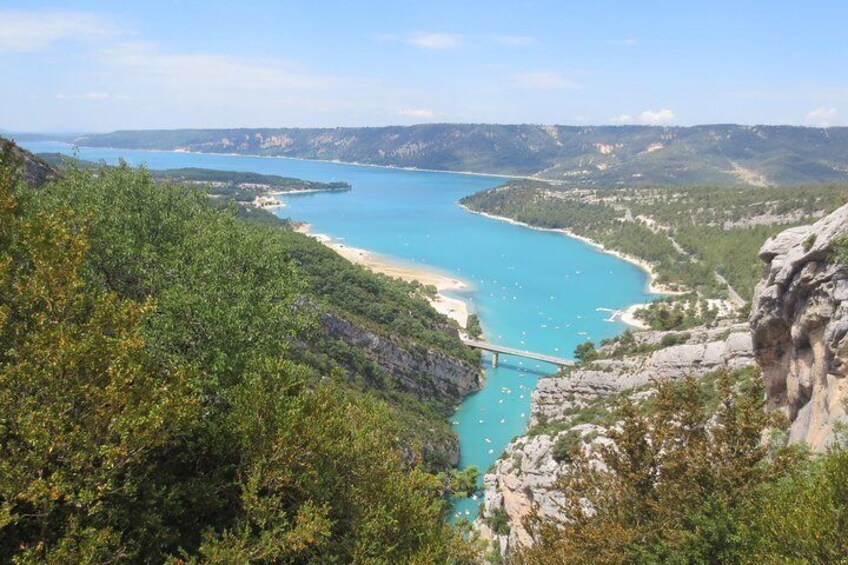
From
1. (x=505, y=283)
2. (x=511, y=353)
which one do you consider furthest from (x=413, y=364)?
(x=505, y=283)

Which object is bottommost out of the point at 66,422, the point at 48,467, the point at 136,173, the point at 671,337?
the point at 671,337

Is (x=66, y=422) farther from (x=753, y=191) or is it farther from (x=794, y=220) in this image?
(x=753, y=191)

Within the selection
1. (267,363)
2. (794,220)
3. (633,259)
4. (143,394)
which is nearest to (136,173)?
(267,363)

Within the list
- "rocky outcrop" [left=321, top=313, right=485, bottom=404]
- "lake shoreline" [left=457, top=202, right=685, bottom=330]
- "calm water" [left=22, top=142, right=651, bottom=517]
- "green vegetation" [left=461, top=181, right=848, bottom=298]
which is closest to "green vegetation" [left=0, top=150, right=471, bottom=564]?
"calm water" [left=22, top=142, right=651, bottom=517]

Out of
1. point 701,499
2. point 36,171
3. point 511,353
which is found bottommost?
point 511,353

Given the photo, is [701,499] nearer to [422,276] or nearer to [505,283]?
[505,283]

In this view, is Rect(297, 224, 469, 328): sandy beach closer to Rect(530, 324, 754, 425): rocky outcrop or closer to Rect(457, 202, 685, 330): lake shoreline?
Rect(457, 202, 685, 330): lake shoreline
